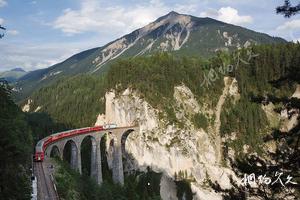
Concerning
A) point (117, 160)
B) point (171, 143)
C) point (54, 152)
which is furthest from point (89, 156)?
point (171, 143)

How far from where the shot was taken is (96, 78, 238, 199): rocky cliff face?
10106 centimetres

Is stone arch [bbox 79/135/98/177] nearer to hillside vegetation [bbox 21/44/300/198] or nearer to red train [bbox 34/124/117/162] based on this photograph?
red train [bbox 34/124/117/162]

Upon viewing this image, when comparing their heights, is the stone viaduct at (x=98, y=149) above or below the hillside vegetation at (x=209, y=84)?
below

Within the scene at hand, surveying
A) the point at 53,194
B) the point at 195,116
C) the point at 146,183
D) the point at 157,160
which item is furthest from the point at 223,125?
the point at 53,194

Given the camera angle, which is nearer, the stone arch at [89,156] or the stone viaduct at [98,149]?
the stone viaduct at [98,149]

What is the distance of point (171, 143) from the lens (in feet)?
335

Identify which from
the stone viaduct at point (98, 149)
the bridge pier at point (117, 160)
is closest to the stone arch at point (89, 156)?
the stone viaduct at point (98, 149)

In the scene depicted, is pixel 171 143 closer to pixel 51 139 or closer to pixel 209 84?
pixel 209 84

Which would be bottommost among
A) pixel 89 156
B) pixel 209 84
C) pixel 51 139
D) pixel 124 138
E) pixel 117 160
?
pixel 117 160

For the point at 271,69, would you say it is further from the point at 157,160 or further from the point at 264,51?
the point at 157,160

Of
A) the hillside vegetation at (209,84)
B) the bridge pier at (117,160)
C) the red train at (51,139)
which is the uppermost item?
the hillside vegetation at (209,84)

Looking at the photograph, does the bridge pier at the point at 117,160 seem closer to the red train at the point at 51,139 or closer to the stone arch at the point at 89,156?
the red train at the point at 51,139

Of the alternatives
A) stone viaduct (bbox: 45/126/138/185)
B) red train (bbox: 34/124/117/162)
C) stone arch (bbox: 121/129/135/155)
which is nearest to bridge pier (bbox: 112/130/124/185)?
stone viaduct (bbox: 45/126/138/185)

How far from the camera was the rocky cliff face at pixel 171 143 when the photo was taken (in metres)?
101
